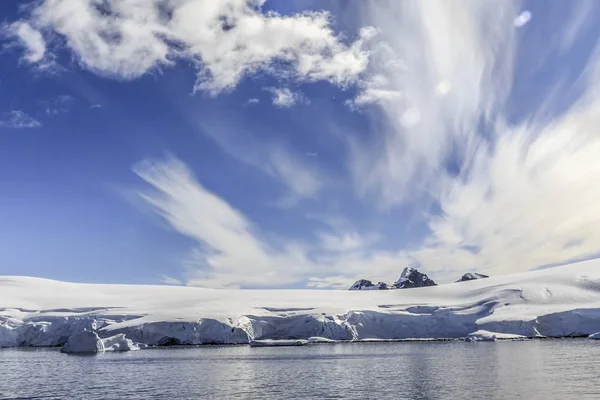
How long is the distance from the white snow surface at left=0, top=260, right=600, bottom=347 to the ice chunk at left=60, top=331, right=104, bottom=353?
577cm

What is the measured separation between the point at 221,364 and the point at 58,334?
123ft

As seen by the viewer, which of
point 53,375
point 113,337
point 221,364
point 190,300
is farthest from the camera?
point 190,300

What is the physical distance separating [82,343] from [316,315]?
26649mm

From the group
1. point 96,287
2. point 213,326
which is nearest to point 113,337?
point 213,326

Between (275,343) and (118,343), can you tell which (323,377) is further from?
(118,343)

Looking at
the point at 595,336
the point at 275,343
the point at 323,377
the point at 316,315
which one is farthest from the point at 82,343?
the point at 595,336

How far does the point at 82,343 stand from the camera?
177 feet

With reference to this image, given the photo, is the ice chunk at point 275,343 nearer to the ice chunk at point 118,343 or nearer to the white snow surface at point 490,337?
the ice chunk at point 118,343

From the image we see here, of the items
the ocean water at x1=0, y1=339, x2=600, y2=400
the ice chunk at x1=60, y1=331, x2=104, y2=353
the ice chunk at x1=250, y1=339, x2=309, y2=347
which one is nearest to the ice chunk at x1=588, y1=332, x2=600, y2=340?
the ocean water at x1=0, y1=339, x2=600, y2=400

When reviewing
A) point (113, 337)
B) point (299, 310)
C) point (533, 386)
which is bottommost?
point (533, 386)

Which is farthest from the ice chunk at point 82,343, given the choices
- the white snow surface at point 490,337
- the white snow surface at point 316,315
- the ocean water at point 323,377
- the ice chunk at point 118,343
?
the white snow surface at point 490,337

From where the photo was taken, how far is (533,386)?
23.8m

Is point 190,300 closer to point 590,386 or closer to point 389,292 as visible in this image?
point 389,292

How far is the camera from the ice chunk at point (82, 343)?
53969 mm
